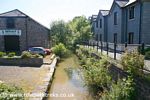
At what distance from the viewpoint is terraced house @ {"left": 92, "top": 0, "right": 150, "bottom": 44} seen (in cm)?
2167

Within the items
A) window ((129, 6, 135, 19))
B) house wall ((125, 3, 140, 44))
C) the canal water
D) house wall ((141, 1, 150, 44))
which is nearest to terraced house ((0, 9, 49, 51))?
window ((129, 6, 135, 19))

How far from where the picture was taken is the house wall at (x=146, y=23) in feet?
70.5

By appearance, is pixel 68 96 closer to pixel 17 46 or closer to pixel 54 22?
pixel 17 46

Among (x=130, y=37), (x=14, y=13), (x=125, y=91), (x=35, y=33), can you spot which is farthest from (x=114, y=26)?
(x=125, y=91)

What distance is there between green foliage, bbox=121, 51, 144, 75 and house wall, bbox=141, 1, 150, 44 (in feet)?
40.5

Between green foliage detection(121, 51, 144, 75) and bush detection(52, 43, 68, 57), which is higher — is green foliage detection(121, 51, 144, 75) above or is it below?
above

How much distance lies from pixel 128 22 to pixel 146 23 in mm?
4073

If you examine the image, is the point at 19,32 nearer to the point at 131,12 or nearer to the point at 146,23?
the point at 131,12

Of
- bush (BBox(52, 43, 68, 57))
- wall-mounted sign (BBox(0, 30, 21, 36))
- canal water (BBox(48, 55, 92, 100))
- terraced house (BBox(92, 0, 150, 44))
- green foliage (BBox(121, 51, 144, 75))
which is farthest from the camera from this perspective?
wall-mounted sign (BBox(0, 30, 21, 36))

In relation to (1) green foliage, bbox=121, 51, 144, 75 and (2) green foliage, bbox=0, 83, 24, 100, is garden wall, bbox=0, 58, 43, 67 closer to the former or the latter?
(1) green foliage, bbox=121, 51, 144, 75

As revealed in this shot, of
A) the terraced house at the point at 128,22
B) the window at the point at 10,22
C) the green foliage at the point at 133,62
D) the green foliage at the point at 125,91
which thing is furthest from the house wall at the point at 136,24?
the window at the point at 10,22

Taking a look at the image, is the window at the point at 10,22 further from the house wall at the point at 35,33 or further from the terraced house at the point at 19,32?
the house wall at the point at 35,33

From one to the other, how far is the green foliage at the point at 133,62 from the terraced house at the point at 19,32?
3212cm

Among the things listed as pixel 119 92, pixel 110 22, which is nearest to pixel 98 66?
pixel 119 92
